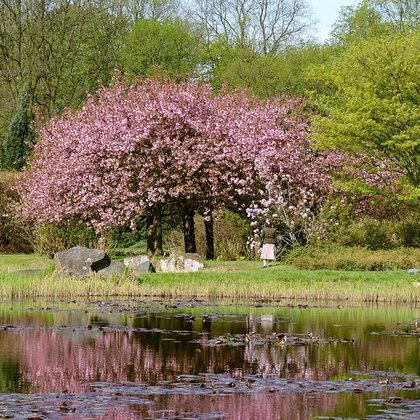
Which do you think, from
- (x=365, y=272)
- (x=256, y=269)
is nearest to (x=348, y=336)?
(x=365, y=272)

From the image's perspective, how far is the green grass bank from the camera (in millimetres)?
29359

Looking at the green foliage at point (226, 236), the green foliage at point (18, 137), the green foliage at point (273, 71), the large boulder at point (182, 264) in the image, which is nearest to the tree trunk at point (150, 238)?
the green foliage at point (226, 236)

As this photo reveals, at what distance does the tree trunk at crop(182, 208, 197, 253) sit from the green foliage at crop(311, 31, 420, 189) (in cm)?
570

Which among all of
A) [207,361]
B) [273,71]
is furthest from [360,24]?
[207,361]

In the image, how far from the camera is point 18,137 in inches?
2216

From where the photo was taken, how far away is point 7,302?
28.3 m

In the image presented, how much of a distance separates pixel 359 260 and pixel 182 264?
18.1ft

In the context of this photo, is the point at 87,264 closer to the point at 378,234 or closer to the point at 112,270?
the point at 112,270

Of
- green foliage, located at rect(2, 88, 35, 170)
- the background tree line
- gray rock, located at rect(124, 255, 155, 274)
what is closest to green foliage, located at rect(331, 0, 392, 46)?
the background tree line

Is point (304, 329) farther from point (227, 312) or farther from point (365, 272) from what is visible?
point (365, 272)

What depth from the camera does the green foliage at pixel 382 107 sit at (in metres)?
38.3

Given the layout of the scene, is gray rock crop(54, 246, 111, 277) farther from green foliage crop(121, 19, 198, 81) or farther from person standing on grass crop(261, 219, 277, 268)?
green foliage crop(121, 19, 198, 81)

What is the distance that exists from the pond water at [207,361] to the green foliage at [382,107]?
39.1ft

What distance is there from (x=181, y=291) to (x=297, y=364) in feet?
40.2
